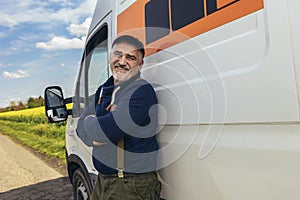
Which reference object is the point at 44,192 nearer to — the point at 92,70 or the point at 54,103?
the point at 54,103

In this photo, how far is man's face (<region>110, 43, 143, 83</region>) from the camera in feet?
6.61

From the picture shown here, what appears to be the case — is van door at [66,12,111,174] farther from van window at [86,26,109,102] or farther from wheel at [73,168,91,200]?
wheel at [73,168,91,200]

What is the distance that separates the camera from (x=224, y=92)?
1.46 meters

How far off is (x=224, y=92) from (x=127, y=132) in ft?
2.17

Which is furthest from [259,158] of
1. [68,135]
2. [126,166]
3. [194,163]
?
[68,135]

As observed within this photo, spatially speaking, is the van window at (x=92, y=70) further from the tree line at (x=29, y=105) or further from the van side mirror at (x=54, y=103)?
the tree line at (x=29, y=105)

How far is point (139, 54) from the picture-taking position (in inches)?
80.0

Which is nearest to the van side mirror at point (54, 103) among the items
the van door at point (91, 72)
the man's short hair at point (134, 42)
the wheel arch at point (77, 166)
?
the van door at point (91, 72)

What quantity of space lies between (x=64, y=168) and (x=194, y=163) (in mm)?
6431

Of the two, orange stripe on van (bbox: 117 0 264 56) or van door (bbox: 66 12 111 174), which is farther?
van door (bbox: 66 12 111 174)

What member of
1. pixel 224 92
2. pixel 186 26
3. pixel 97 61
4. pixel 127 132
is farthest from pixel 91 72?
pixel 224 92

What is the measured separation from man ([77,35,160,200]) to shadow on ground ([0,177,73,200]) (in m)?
3.57

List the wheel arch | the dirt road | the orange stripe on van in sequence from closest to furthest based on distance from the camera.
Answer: the orange stripe on van < the wheel arch < the dirt road

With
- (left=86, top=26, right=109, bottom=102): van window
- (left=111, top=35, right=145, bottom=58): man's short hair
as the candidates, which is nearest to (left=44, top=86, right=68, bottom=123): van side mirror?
(left=86, top=26, right=109, bottom=102): van window
